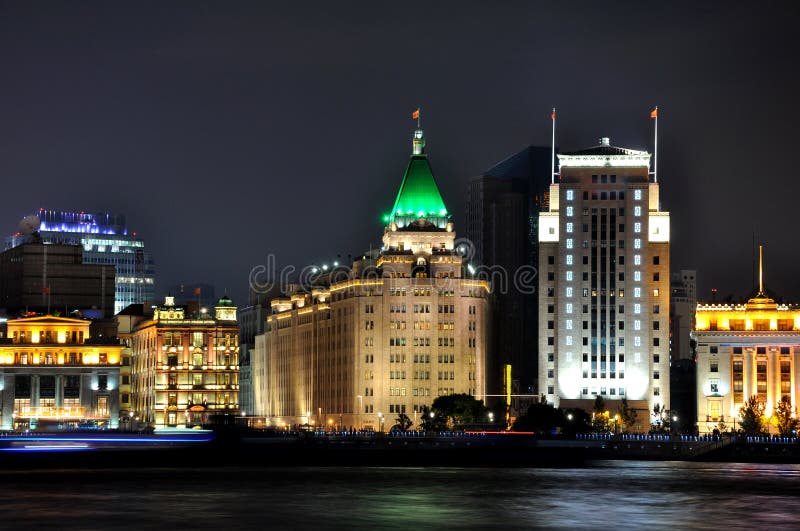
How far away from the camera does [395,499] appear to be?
120 meters

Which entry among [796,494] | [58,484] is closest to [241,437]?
[58,484]

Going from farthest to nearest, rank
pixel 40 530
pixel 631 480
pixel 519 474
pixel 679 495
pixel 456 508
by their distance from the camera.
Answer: pixel 519 474
pixel 631 480
pixel 679 495
pixel 456 508
pixel 40 530

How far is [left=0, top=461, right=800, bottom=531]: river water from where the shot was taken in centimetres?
10056

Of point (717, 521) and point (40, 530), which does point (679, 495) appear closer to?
point (717, 521)

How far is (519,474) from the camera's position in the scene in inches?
6540

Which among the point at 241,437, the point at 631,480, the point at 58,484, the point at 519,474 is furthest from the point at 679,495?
the point at 241,437

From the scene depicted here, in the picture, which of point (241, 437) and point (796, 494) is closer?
point (796, 494)

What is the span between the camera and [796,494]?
5108 inches

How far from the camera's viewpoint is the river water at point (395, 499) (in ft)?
330

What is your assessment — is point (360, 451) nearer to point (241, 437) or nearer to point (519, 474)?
point (241, 437)

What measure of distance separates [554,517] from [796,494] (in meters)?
34.0

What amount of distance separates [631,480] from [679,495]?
22.6 meters

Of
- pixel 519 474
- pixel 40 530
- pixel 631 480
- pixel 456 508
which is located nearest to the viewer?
pixel 40 530

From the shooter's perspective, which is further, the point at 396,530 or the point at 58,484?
the point at 58,484
